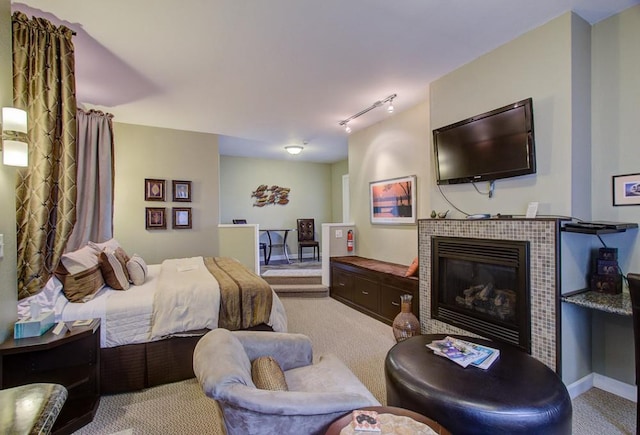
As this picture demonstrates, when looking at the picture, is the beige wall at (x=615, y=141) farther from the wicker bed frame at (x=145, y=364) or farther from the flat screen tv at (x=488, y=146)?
the wicker bed frame at (x=145, y=364)

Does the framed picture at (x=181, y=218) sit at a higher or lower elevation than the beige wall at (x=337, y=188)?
lower

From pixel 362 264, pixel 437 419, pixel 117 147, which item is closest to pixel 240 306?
pixel 437 419

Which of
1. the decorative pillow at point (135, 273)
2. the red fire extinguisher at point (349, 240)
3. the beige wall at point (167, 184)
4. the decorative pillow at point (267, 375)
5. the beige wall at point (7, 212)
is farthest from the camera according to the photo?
the red fire extinguisher at point (349, 240)

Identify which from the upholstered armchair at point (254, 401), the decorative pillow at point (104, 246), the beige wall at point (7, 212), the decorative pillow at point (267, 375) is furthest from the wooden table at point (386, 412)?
the decorative pillow at point (104, 246)

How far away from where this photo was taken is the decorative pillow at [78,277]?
7.69ft

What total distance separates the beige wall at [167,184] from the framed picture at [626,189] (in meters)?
5.11

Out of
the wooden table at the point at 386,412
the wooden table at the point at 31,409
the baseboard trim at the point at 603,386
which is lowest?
the baseboard trim at the point at 603,386

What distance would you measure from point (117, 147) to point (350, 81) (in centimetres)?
374

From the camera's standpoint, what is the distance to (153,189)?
4.86 m

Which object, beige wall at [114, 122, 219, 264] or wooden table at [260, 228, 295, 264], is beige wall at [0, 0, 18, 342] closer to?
beige wall at [114, 122, 219, 264]

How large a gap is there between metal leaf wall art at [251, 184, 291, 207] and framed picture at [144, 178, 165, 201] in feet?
9.24

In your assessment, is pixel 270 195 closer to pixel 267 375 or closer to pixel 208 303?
pixel 208 303

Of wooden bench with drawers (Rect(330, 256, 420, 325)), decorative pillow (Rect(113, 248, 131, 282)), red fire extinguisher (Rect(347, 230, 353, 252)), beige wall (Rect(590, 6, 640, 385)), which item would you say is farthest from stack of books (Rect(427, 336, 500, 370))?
red fire extinguisher (Rect(347, 230, 353, 252))

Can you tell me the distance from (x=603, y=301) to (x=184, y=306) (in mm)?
3097
